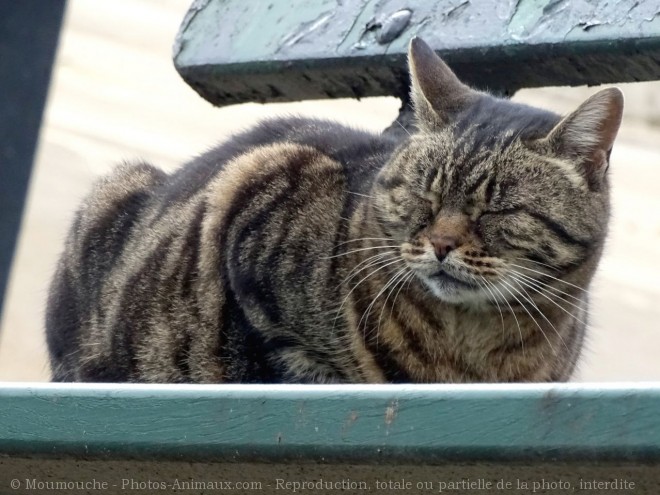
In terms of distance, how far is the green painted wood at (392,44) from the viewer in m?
2.62

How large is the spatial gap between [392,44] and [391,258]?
62 centimetres

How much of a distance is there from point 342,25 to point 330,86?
16cm

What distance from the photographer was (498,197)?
95.3 inches

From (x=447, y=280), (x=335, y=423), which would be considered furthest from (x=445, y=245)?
(x=335, y=423)

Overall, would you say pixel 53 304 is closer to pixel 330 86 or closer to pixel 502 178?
pixel 330 86

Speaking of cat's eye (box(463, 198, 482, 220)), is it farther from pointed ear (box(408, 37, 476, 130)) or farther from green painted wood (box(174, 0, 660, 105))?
green painted wood (box(174, 0, 660, 105))

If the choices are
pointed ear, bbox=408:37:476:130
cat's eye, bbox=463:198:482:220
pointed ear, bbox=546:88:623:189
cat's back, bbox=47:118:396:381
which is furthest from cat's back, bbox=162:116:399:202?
pointed ear, bbox=546:88:623:189

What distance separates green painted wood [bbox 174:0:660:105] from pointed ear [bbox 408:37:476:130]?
155 millimetres

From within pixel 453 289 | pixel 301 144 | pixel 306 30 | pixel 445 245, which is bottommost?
pixel 453 289

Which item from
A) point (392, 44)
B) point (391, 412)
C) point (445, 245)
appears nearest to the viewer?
point (391, 412)

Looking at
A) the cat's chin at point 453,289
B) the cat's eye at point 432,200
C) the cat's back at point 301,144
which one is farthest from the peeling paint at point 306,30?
the cat's chin at point 453,289

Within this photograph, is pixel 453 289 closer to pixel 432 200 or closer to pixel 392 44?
pixel 432 200

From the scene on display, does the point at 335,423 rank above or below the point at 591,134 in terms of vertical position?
below

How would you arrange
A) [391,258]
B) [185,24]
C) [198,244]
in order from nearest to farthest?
[391,258] → [198,244] → [185,24]
